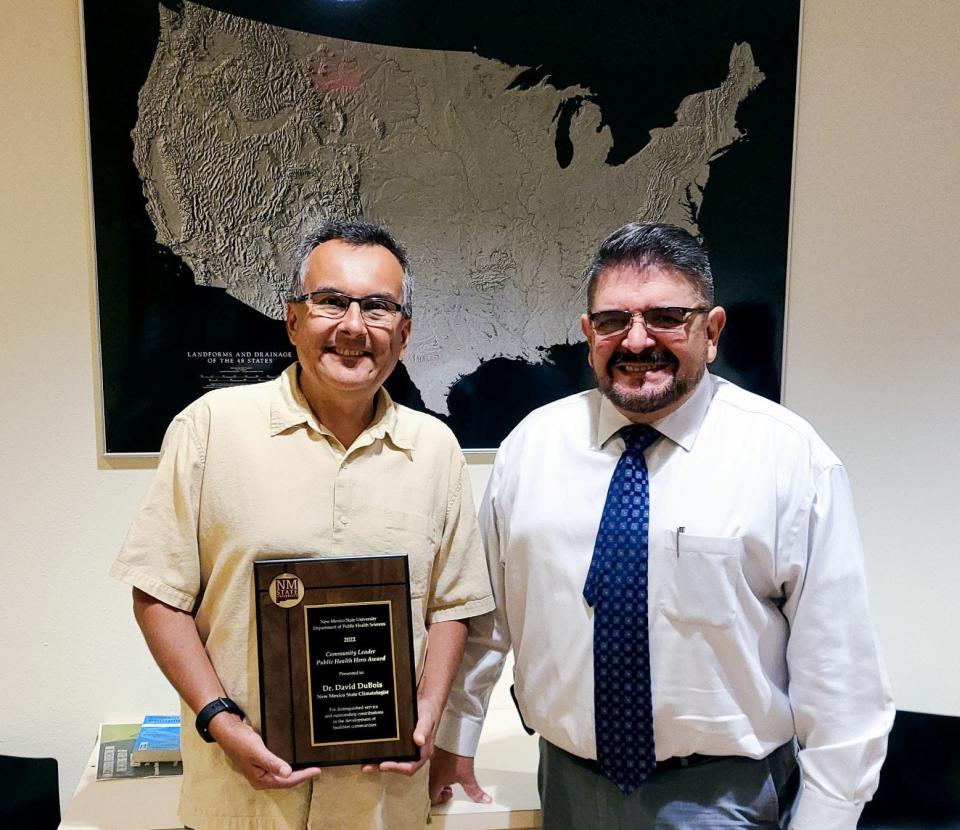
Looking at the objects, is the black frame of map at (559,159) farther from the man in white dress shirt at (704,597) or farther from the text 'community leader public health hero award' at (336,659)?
the text 'community leader public health hero award' at (336,659)

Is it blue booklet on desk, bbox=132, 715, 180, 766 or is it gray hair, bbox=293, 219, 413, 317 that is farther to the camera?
blue booklet on desk, bbox=132, 715, 180, 766

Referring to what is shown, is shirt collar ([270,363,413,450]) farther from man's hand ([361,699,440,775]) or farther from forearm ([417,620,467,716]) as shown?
man's hand ([361,699,440,775])

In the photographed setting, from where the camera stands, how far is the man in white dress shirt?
136cm

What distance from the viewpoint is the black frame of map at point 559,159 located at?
74.4 inches

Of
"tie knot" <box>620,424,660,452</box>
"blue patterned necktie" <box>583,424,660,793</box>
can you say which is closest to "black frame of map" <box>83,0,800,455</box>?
"tie knot" <box>620,424,660,452</box>

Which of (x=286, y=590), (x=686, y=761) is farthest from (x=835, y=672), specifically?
(x=286, y=590)

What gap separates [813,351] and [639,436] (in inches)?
39.9

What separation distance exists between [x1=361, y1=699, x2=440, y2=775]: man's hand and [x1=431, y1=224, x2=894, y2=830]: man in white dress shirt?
0.25 metres

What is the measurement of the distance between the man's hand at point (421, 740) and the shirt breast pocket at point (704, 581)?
454mm

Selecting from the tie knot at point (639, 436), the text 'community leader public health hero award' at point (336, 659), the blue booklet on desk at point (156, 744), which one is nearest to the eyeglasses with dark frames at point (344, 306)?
the text 'community leader public health hero award' at point (336, 659)

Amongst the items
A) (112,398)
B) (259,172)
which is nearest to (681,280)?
(259,172)

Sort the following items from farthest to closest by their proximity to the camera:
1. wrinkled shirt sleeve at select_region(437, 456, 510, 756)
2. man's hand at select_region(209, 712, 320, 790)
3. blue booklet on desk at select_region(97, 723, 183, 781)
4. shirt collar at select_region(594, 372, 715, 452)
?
blue booklet on desk at select_region(97, 723, 183, 781) < wrinkled shirt sleeve at select_region(437, 456, 510, 756) < shirt collar at select_region(594, 372, 715, 452) < man's hand at select_region(209, 712, 320, 790)

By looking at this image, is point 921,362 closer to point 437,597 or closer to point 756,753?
point 756,753

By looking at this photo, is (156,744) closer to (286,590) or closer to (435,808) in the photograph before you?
(435,808)
